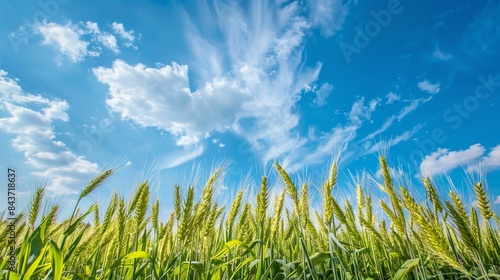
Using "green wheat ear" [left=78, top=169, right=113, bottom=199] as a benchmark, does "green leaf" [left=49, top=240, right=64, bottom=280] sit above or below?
below

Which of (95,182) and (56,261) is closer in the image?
(56,261)

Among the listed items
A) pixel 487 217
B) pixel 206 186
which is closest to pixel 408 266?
pixel 487 217

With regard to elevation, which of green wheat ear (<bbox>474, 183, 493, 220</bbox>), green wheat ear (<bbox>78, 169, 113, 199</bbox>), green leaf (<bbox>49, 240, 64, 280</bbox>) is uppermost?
green wheat ear (<bbox>78, 169, 113, 199</bbox>)

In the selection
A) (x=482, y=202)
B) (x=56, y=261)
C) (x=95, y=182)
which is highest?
(x=95, y=182)

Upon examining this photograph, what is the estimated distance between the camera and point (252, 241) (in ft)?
10.4

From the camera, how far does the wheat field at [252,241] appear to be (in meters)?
2.23

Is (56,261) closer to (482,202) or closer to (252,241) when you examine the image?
(252,241)

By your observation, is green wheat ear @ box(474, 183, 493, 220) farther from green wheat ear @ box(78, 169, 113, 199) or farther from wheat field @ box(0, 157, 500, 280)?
green wheat ear @ box(78, 169, 113, 199)

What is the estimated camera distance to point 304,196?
3629mm

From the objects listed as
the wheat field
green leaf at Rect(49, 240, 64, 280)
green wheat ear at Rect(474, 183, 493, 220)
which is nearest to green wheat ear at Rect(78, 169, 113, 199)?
the wheat field

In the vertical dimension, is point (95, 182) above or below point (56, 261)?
above

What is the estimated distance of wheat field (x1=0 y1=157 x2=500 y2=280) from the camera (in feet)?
7.32

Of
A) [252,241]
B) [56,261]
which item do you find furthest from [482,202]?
[56,261]

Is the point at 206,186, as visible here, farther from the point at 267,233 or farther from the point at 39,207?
the point at 39,207
